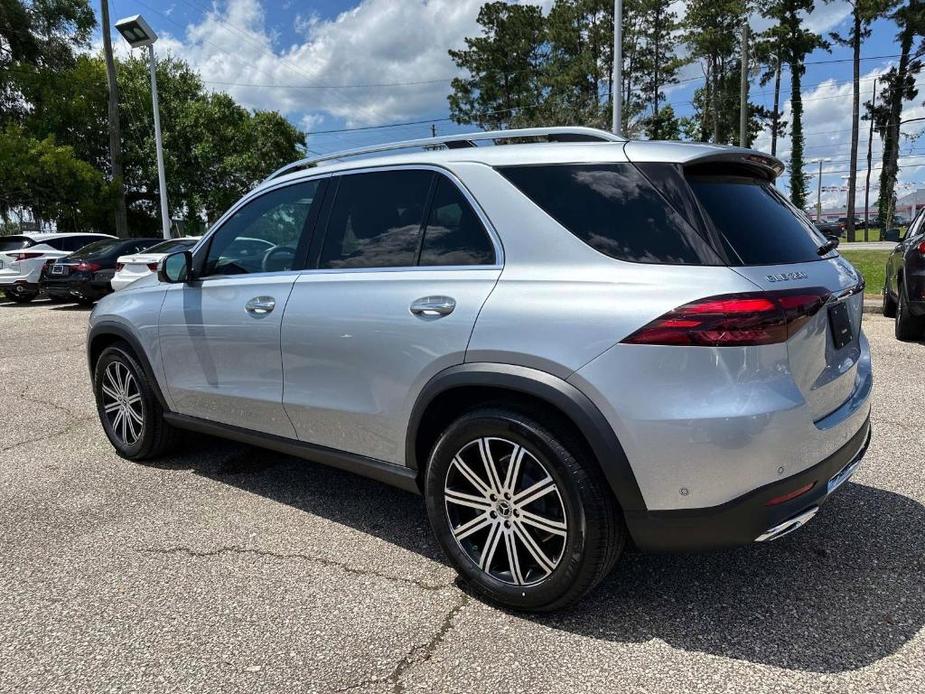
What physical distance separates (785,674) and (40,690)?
8.02ft

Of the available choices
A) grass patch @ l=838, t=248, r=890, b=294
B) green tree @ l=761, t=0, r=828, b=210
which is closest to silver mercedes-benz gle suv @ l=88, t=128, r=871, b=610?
grass patch @ l=838, t=248, r=890, b=294

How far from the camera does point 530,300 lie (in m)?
2.41

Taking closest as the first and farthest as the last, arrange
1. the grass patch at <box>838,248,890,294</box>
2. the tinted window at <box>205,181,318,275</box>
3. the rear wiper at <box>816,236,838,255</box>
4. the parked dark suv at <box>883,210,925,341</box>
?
the rear wiper at <box>816,236,838,255</box> < the tinted window at <box>205,181,318,275</box> < the parked dark suv at <box>883,210,925,341</box> < the grass patch at <box>838,248,890,294</box>

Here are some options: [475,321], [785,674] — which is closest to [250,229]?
[475,321]

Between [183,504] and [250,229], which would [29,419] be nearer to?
[183,504]

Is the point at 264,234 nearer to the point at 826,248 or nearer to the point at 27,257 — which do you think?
the point at 826,248

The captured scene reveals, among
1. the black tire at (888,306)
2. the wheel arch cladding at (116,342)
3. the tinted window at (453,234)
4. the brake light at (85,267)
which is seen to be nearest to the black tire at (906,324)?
the black tire at (888,306)

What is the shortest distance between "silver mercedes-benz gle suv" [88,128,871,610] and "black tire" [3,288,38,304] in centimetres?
1482

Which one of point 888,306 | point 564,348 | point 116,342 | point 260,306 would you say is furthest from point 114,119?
point 564,348

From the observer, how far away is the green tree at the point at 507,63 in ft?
152

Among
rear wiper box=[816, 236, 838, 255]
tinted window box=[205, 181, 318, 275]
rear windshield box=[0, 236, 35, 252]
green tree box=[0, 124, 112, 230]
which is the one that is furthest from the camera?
green tree box=[0, 124, 112, 230]

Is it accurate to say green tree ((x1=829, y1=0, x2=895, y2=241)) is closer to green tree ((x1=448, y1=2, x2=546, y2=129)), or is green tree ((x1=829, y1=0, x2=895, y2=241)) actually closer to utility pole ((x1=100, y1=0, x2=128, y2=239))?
green tree ((x1=448, y1=2, x2=546, y2=129))

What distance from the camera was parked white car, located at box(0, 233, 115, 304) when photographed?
1467cm

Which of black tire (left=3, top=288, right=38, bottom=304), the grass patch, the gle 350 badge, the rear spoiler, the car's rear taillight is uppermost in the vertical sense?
the rear spoiler
